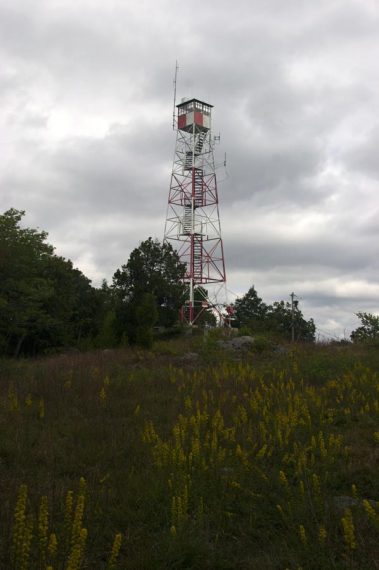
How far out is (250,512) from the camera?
4.63m

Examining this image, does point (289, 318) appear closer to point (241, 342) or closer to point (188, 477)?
point (241, 342)

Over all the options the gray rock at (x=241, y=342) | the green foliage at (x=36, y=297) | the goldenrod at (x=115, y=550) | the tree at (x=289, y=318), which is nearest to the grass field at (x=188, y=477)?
the goldenrod at (x=115, y=550)

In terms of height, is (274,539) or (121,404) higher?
(121,404)

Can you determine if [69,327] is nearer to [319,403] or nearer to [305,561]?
[319,403]

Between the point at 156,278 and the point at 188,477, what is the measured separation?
29.0m

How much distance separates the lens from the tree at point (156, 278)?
110ft

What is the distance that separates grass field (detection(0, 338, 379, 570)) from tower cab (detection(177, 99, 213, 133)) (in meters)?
31.8

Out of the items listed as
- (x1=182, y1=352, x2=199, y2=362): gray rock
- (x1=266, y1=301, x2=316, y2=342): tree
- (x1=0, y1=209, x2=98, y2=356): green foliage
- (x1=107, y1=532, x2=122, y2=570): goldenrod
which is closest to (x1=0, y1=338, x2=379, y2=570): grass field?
(x1=107, y1=532, x2=122, y2=570): goldenrod

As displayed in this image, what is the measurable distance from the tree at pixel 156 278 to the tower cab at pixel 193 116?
9702 mm

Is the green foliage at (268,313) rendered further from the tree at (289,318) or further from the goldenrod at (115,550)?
the goldenrod at (115,550)

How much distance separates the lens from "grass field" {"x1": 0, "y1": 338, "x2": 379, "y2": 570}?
12.3 ft

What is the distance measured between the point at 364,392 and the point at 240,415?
2943 mm

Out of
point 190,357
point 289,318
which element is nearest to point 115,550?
point 190,357

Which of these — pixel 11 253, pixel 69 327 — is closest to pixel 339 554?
pixel 11 253
